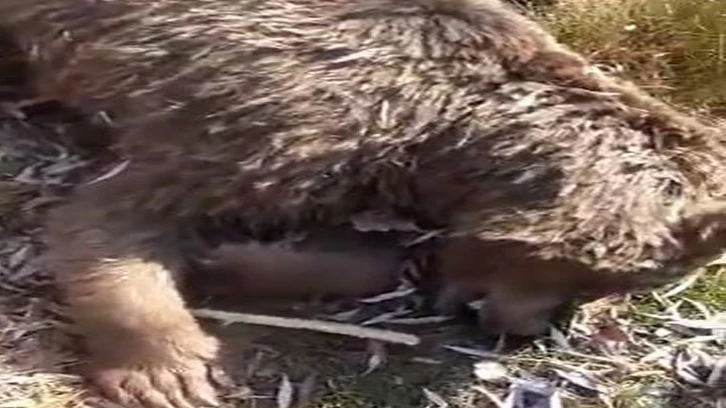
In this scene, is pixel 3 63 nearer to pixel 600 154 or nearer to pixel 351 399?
pixel 351 399

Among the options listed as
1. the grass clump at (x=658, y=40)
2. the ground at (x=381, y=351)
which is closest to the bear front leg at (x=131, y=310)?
the ground at (x=381, y=351)

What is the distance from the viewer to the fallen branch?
265 centimetres

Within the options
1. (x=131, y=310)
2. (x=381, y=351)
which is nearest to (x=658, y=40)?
(x=381, y=351)

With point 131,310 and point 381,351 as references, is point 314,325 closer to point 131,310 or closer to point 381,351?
point 381,351

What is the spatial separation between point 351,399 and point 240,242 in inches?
12.9

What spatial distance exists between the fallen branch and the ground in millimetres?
11

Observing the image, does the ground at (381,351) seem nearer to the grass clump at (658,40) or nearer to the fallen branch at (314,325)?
the fallen branch at (314,325)

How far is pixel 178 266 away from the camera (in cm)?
A: 260

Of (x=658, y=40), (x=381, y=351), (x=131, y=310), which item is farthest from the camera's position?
(x=658, y=40)

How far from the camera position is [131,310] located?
2.50 m

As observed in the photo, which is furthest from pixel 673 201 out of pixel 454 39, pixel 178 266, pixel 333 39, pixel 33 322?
pixel 33 322

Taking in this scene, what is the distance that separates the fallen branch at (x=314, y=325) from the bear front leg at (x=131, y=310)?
0.07 m

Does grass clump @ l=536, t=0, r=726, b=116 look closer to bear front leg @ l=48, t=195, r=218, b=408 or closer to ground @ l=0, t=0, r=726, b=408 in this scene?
ground @ l=0, t=0, r=726, b=408

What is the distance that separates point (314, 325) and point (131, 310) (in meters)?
0.33
